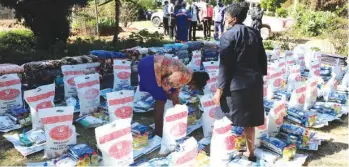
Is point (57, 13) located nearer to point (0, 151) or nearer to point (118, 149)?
point (0, 151)

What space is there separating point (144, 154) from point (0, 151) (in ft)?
4.90

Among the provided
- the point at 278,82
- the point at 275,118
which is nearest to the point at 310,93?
the point at 278,82

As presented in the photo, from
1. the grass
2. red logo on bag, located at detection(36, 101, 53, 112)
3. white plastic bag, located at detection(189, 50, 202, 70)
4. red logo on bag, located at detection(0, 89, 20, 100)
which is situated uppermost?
white plastic bag, located at detection(189, 50, 202, 70)

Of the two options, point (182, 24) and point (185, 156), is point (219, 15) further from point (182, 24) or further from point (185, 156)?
point (185, 156)

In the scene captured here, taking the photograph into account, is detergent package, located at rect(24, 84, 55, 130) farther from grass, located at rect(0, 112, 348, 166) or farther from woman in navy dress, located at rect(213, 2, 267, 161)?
woman in navy dress, located at rect(213, 2, 267, 161)

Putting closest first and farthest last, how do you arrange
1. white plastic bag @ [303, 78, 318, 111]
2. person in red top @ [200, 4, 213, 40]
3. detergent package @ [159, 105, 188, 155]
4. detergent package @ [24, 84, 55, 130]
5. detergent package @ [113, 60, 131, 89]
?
detergent package @ [159, 105, 188, 155] < detergent package @ [24, 84, 55, 130] < white plastic bag @ [303, 78, 318, 111] < detergent package @ [113, 60, 131, 89] < person in red top @ [200, 4, 213, 40]

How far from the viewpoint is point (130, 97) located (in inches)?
163

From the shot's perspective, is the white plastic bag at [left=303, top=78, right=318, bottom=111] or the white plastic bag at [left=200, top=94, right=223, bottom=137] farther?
the white plastic bag at [left=303, top=78, right=318, bottom=111]

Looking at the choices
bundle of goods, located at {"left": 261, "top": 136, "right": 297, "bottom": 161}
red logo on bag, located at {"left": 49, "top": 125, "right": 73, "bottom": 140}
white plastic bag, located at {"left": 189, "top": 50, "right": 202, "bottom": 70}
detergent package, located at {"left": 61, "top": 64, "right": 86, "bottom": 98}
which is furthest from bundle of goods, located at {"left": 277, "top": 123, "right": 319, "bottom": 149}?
detergent package, located at {"left": 61, "top": 64, "right": 86, "bottom": 98}

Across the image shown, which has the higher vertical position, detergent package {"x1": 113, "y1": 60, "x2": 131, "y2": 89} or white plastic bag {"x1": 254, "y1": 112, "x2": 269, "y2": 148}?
detergent package {"x1": 113, "y1": 60, "x2": 131, "y2": 89}

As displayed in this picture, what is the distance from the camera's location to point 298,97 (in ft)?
16.2

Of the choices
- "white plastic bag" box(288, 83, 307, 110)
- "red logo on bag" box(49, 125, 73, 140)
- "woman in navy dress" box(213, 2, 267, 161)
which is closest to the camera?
"woman in navy dress" box(213, 2, 267, 161)

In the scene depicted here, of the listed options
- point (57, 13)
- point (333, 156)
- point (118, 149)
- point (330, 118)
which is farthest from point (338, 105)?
point (57, 13)

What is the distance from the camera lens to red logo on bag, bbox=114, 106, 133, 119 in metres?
4.05
